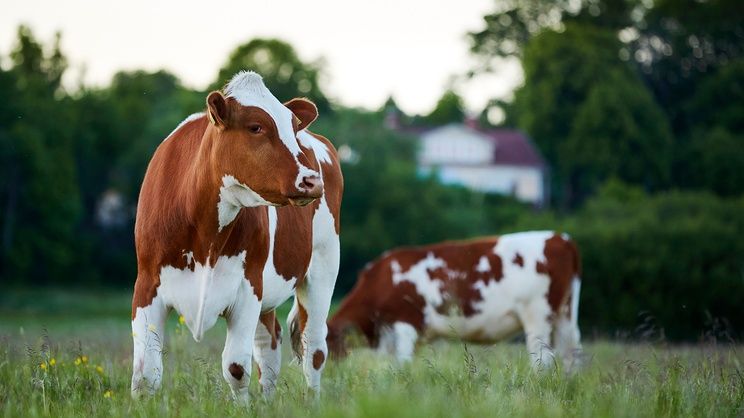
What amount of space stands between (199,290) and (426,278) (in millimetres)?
8971

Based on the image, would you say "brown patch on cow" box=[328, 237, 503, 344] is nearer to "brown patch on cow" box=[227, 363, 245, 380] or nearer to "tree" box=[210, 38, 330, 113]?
"brown patch on cow" box=[227, 363, 245, 380]

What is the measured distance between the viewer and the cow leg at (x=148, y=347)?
634 centimetres

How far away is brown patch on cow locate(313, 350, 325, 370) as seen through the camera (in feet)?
25.7

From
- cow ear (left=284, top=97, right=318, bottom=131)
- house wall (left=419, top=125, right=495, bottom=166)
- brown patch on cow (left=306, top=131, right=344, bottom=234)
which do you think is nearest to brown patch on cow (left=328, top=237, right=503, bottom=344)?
brown patch on cow (left=306, top=131, right=344, bottom=234)

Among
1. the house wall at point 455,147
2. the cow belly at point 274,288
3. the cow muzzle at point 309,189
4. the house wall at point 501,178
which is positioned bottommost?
the house wall at point 501,178

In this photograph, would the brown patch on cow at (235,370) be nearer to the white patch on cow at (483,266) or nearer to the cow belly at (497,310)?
the cow belly at (497,310)

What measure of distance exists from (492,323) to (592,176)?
49130 millimetres

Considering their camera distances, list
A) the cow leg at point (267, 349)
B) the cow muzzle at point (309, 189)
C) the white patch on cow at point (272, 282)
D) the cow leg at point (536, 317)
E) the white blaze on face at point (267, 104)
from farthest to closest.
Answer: the cow leg at point (536, 317) < the cow leg at point (267, 349) < the white patch on cow at point (272, 282) < the white blaze on face at point (267, 104) < the cow muzzle at point (309, 189)

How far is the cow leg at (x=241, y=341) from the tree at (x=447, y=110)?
284 feet

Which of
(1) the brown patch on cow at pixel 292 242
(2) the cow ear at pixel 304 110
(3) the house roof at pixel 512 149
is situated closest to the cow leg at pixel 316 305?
(1) the brown patch on cow at pixel 292 242

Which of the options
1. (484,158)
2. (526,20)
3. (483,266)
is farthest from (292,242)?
(484,158)

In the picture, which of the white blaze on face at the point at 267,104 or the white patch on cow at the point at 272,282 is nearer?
the white blaze on face at the point at 267,104

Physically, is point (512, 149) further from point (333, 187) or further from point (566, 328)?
point (333, 187)

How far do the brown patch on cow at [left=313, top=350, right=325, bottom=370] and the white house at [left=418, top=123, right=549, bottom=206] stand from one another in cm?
6948
